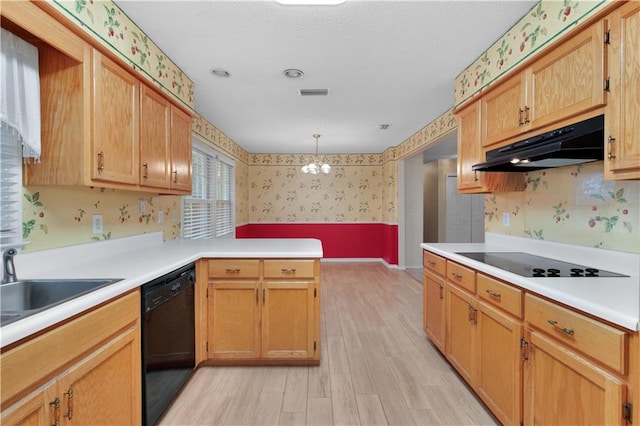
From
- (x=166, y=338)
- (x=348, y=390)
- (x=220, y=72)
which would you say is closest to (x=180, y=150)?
(x=220, y=72)

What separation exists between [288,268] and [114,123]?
1.43 meters

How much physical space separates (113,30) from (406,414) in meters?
2.88

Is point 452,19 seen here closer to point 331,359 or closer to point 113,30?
point 113,30

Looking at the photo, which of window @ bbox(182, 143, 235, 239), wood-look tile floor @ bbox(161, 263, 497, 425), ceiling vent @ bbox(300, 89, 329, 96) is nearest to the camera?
wood-look tile floor @ bbox(161, 263, 497, 425)

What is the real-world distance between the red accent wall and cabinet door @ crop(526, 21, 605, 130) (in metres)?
4.63

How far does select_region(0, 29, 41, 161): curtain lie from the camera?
1.25m

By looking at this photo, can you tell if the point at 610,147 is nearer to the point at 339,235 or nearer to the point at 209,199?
the point at 209,199

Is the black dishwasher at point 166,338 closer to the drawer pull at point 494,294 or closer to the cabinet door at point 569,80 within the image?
the drawer pull at point 494,294

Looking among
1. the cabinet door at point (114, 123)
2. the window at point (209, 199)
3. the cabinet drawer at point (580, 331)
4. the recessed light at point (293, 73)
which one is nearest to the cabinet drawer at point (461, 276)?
the cabinet drawer at point (580, 331)

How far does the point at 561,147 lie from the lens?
143cm

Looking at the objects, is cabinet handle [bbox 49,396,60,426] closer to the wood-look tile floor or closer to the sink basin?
the sink basin

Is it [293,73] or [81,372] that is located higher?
[293,73]

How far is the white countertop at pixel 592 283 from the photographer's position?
998 millimetres

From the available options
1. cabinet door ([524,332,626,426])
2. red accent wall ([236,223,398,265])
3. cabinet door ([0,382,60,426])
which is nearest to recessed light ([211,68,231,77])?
cabinet door ([0,382,60,426])
